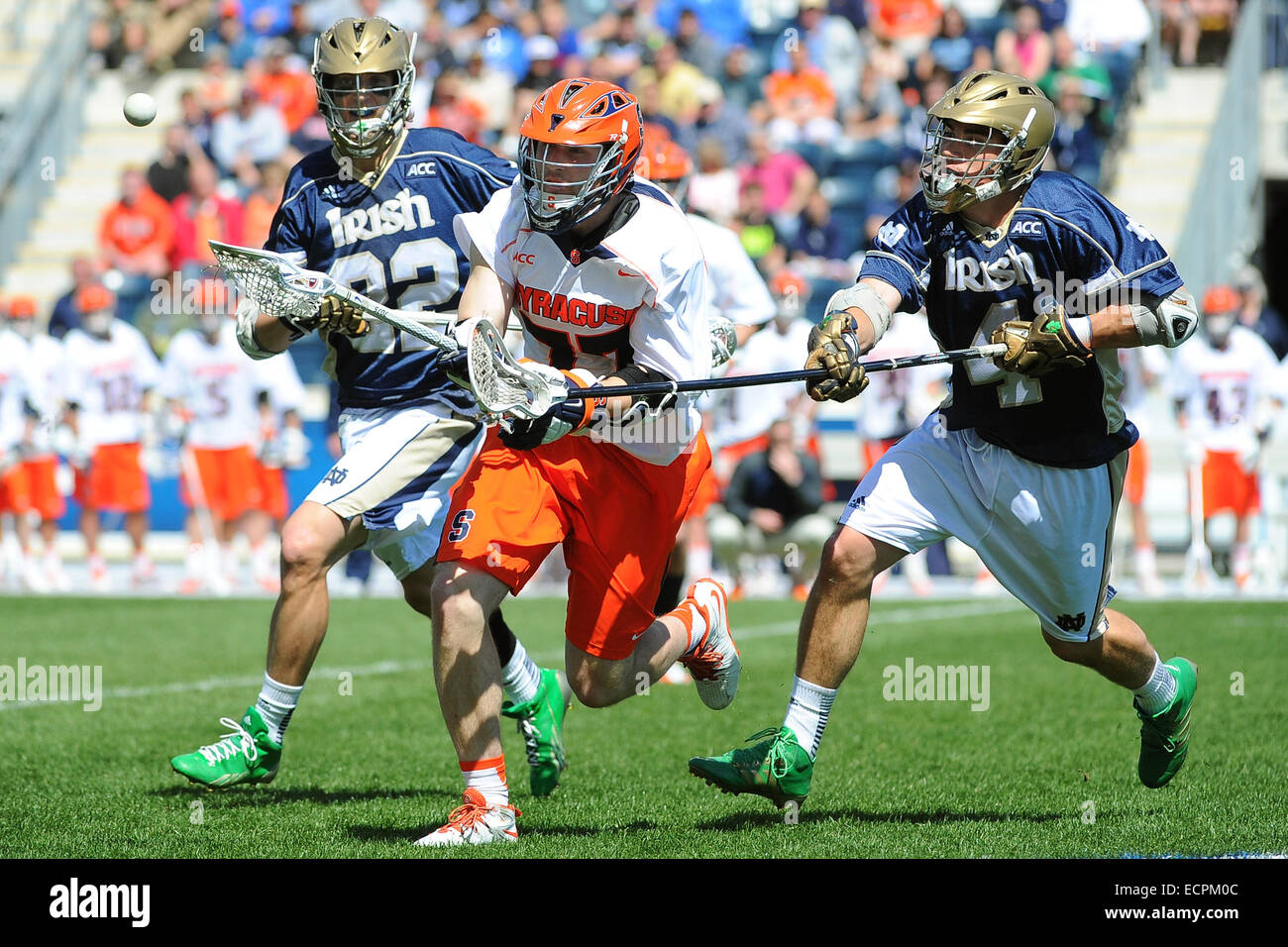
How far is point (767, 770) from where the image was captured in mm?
4711

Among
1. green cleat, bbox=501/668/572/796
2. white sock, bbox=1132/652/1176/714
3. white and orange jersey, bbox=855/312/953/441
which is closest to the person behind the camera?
white sock, bbox=1132/652/1176/714

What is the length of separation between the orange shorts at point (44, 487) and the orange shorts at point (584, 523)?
9982 mm

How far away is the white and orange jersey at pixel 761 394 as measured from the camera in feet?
41.1

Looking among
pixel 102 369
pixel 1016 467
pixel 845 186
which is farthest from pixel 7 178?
pixel 1016 467

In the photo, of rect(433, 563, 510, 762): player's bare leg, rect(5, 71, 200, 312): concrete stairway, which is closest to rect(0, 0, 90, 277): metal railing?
rect(5, 71, 200, 312): concrete stairway

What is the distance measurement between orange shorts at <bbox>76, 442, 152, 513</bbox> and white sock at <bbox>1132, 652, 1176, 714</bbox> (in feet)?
33.6

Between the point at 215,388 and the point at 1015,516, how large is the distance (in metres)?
9.75

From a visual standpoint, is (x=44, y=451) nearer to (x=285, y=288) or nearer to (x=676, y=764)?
(x=676, y=764)

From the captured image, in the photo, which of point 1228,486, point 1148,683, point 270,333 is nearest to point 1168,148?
point 1228,486

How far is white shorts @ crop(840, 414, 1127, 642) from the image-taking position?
4809 mm

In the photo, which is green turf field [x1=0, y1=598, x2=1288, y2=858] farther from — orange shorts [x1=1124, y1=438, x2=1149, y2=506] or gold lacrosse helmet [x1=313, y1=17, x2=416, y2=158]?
orange shorts [x1=1124, y1=438, x2=1149, y2=506]
